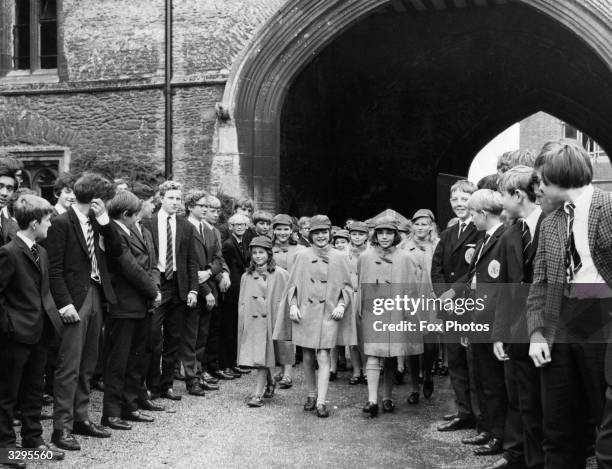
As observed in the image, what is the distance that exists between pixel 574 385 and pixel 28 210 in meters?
3.56

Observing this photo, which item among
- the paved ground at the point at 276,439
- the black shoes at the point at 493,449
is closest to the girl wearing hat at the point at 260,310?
the paved ground at the point at 276,439

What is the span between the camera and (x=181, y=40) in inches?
519

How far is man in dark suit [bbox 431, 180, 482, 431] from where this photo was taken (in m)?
6.47

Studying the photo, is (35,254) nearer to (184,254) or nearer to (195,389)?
(184,254)

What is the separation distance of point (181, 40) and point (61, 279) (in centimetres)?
828

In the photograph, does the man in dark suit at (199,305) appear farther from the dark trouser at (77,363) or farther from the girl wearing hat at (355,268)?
the dark trouser at (77,363)

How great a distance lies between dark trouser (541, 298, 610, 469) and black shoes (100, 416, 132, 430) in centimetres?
346

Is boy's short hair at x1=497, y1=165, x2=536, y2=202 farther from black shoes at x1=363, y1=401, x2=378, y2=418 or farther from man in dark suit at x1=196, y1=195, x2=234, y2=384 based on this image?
man in dark suit at x1=196, y1=195, x2=234, y2=384

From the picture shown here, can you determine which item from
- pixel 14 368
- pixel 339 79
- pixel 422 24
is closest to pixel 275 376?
pixel 14 368

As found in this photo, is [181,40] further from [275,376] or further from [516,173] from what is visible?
[516,173]

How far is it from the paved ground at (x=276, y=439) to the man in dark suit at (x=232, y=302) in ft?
4.06

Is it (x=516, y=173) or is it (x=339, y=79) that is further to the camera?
(x=339, y=79)

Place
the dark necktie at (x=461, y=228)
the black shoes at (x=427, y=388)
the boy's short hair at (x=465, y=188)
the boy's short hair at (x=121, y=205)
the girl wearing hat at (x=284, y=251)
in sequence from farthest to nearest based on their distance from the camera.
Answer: the girl wearing hat at (x=284, y=251) → the black shoes at (x=427, y=388) → the boy's short hair at (x=465, y=188) → the dark necktie at (x=461, y=228) → the boy's short hair at (x=121, y=205)

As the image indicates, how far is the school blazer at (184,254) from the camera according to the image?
741cm
